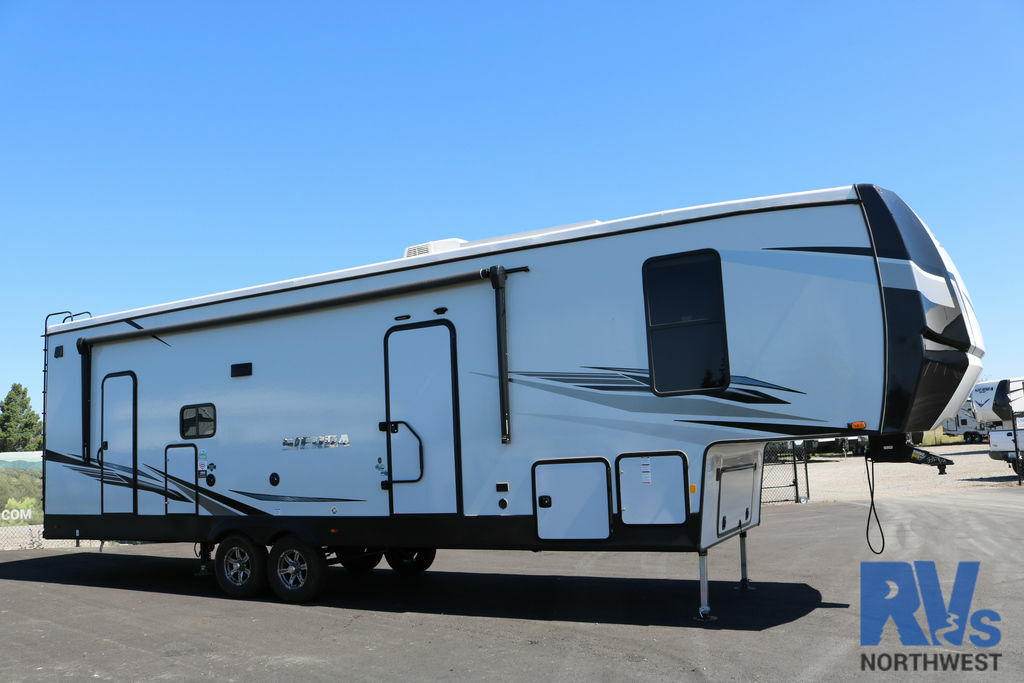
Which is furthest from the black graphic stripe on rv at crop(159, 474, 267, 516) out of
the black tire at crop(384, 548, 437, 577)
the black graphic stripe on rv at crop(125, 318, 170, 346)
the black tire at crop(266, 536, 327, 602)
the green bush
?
the green bush

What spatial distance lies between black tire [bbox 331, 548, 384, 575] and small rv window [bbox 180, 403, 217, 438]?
215 centimetres

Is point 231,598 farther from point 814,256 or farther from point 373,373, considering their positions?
point 814,256

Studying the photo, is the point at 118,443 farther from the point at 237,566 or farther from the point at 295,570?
the point at 295,570

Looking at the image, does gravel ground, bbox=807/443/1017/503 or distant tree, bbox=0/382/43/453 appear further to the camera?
distant tree, bbox=0/382/43/453

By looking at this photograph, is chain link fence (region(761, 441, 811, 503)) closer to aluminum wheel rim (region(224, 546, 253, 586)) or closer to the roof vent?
the roof vent

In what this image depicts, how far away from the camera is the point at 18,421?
171ft

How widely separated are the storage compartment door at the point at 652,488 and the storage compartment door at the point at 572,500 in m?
0.17

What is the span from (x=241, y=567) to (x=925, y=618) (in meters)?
7.00

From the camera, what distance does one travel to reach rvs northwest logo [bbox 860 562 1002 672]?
5.65 m

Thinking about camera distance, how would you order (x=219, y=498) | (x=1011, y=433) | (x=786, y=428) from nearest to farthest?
(x=786, y=428) → (x=219, y=498) → (x=1011, y=433)

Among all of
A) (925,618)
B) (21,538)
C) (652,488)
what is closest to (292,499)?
(652,488)

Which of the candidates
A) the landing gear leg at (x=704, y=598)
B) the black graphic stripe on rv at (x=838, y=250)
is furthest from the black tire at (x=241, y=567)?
the black graphic stripe on rv at (x=838, y=250)

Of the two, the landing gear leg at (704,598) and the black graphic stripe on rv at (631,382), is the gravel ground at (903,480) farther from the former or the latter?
the black graphic stripe on rv at (631,382)

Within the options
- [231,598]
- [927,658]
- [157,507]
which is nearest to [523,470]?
[927,658]
